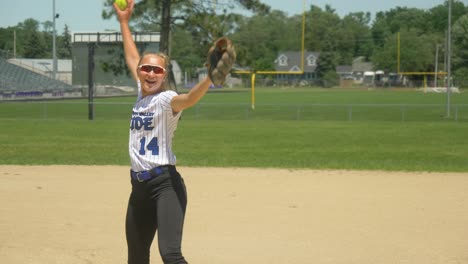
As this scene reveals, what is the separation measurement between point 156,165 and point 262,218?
4.42 metres

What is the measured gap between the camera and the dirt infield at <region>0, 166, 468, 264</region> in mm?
6879

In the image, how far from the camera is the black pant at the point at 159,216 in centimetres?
445

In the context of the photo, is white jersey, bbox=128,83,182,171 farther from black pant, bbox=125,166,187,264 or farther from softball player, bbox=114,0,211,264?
black pant, bbox=125,166,187,264

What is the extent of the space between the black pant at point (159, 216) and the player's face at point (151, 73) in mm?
571

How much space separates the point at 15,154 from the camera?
17.2 metres

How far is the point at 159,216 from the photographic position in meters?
4.49

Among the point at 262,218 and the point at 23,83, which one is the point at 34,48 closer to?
the point at 23,83

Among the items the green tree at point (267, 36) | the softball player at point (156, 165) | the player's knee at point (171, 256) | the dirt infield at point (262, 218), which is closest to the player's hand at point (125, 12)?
the softball player at point (156, 165)

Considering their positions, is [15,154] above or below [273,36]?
below

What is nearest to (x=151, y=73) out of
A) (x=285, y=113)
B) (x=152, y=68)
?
(x=152, y=68)

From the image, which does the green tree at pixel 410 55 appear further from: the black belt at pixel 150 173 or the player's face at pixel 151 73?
the black belt at pixel 150 173

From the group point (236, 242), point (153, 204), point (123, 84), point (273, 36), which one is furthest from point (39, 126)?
point (273, 36)

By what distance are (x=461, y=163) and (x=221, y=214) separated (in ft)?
29.0

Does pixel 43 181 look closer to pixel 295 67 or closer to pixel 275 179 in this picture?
pixel 275 179
